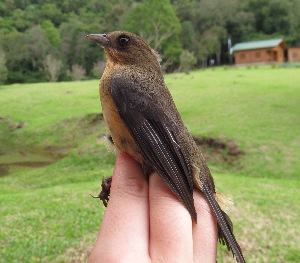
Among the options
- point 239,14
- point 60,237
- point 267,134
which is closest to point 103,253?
point 60,237

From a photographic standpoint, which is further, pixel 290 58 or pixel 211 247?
pixel 290 58

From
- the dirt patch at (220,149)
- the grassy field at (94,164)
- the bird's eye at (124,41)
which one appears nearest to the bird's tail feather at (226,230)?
the bird's eye at (124,41)

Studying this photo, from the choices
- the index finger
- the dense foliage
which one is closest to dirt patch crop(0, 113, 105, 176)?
the index finger

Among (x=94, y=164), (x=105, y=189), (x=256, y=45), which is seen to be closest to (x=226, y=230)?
(x=105, y=189)

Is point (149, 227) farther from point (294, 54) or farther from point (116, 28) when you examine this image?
point (294, 54)

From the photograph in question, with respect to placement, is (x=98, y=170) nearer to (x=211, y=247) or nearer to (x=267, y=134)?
(x=267, y=134)

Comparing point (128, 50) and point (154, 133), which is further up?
point (128, 50)
